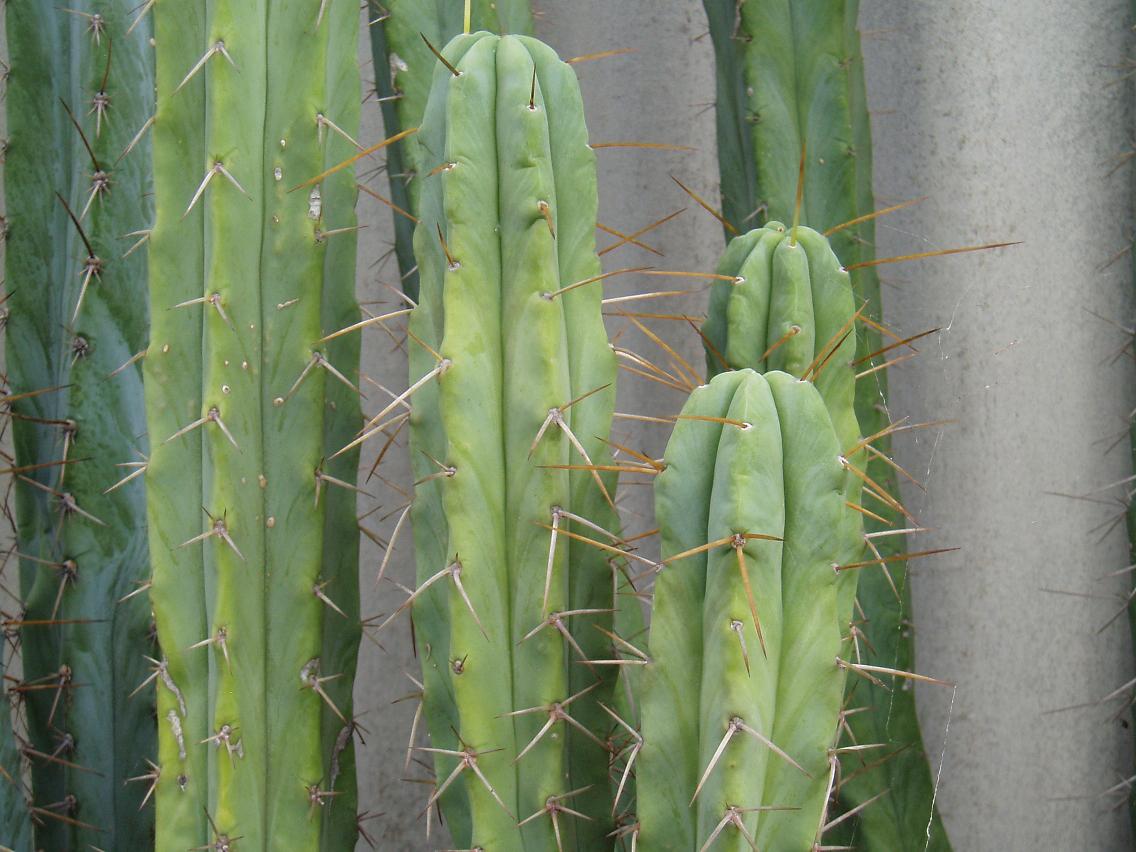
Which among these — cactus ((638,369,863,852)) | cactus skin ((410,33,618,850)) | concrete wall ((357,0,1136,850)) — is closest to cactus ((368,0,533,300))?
cactus skin ((410,33,618,850))

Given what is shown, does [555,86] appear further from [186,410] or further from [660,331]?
[660,331]

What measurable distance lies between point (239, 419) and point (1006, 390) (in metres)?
2.22

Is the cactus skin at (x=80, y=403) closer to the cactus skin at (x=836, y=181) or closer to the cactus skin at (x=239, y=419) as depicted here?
the cactus skin at (x=239, y=419)

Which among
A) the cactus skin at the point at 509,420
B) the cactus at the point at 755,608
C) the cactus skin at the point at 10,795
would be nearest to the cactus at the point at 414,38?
the cactus skin at the point at 509,420

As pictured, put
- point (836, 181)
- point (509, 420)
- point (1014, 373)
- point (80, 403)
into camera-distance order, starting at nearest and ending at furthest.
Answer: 1. point (509, 420)
2. point (80, 403)
3. point (836, 181)
4. point (1014, 373)

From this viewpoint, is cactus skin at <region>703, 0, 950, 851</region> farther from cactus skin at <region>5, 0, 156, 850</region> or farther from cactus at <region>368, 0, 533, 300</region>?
cactus skin at <region>5, 0, 156, 850</region>

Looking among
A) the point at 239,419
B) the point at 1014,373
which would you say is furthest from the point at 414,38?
the point at 1014,373

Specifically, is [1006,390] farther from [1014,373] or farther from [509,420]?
[509,420]

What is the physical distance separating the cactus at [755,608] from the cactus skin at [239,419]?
0.60 m

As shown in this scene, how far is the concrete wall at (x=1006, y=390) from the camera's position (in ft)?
10.7

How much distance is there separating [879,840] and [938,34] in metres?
2.04

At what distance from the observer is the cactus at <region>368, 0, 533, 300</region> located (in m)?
2.32

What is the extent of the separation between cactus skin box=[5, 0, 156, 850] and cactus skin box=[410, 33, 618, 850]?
83 centimetres

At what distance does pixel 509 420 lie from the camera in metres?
1.66
